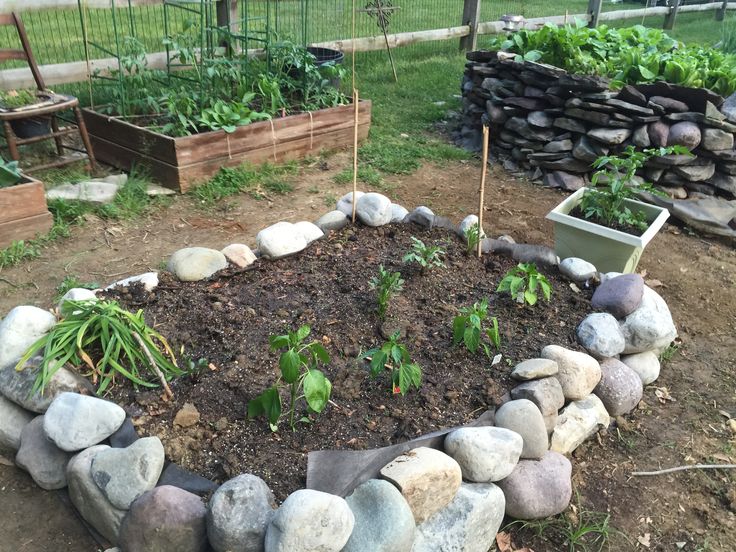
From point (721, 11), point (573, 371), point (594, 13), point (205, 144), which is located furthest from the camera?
point (721, 11)

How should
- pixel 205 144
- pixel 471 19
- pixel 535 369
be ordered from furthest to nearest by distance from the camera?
pixel 471 19 → pixel 205 144 → pixel 535 369

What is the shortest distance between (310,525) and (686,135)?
4.53 meters

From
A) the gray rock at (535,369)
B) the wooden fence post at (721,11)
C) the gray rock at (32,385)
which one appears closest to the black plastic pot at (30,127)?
the gray rock at (32,385)

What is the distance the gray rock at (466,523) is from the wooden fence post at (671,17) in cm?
1431

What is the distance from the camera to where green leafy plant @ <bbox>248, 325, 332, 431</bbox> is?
225cm

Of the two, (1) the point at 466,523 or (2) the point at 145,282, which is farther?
(2) the point at 145,282

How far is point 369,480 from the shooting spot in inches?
84.1

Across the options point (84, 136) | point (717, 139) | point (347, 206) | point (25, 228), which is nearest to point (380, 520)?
point (347, 206)

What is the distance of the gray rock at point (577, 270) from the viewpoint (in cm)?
345

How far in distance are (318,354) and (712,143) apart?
4154mm

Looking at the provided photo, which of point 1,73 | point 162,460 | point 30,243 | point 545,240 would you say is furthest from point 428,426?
Answer: point 1,73

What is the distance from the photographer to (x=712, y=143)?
5090mm

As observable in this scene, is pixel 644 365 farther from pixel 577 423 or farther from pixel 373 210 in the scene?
pixel 373 210

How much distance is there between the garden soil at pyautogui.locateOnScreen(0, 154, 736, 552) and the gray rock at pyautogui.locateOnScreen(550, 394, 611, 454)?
7 cm
